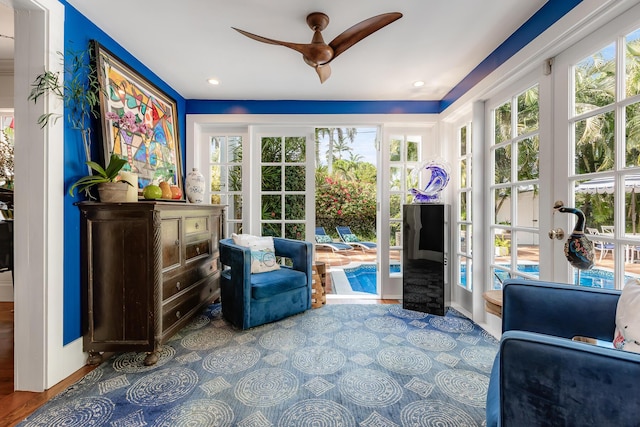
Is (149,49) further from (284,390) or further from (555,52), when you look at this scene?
(555,52)

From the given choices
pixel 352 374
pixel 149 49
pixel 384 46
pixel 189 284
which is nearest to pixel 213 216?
pixel 189 284

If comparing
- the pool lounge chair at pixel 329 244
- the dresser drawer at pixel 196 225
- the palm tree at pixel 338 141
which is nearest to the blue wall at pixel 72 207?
the dresser drawer at pixel 196 225

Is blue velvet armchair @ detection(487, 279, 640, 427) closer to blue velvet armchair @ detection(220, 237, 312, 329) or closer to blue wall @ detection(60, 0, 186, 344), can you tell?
blue velvet armchair @ detection(220, 237, 312, 329)

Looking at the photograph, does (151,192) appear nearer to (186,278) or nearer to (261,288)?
(186,278)

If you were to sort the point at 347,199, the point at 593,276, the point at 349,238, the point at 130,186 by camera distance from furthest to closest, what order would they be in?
the point at 347,199
the point at 349,238
the point at 130,186
the point at 593,276

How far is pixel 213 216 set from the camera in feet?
9.49

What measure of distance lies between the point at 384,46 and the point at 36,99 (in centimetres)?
232

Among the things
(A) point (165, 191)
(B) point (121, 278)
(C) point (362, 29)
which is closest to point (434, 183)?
(C) point (362, 29)

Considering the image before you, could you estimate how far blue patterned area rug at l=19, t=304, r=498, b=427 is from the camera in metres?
1.41

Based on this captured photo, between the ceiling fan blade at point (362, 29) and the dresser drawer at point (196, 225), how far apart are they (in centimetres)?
173

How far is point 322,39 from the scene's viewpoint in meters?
1.80

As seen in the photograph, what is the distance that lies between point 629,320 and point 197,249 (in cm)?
265

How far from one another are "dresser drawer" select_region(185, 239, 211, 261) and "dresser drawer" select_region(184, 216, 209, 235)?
11 centimetres

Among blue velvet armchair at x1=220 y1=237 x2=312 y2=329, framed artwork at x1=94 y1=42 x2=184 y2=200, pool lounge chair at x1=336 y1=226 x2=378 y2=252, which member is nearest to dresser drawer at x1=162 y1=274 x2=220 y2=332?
blue velvet armchair at x1=220 y1=237 x2=312 y2=329
